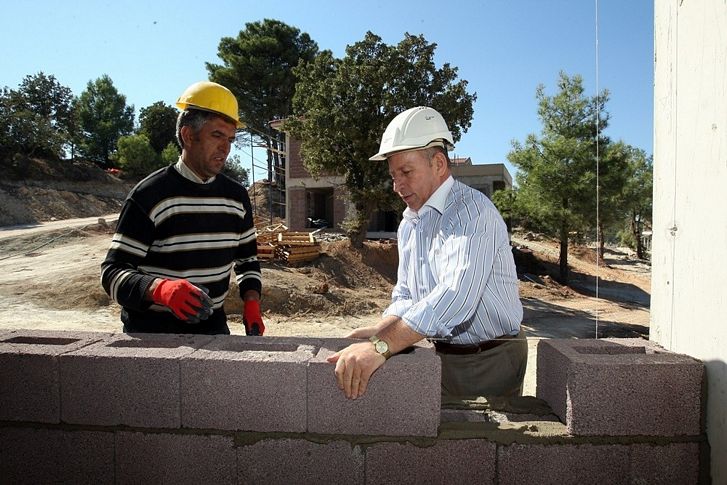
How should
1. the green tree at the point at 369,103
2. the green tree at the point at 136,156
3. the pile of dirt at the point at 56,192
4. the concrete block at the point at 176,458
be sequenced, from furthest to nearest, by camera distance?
the green tree at the point at 136,156, the pile of dirt at the point at 56,192, the green tree at the point at 369,103, the concrete block at the point at 176,458

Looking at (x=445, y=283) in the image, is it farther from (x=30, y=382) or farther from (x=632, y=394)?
(x=30, y=382)

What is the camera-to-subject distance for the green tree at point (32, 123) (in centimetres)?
3488

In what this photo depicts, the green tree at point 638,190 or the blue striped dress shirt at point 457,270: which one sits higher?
the green tree at point 638,190

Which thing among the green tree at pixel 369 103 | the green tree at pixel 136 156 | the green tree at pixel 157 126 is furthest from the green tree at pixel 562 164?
the green tree at pixel 157 126

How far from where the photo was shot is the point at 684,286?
206cm

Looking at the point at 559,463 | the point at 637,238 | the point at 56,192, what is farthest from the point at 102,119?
the point at 559,463

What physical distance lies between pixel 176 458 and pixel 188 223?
1.33 meters

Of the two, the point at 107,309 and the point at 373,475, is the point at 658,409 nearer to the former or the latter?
the point at 373,475

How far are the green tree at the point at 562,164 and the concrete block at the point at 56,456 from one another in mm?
17184

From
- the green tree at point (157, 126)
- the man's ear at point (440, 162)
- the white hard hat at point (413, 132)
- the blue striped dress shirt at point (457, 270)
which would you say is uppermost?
the green tree at point (157, 126)

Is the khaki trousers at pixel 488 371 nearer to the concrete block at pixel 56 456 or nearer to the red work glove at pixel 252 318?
the red work glove at pixel 252 318

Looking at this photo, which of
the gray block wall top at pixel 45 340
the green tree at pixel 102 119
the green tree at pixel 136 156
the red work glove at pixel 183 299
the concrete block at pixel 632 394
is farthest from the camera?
the green tree at pixel 102 119

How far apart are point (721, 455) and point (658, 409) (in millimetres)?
286

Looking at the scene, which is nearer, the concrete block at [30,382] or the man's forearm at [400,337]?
the man's forearm at [400,337]
